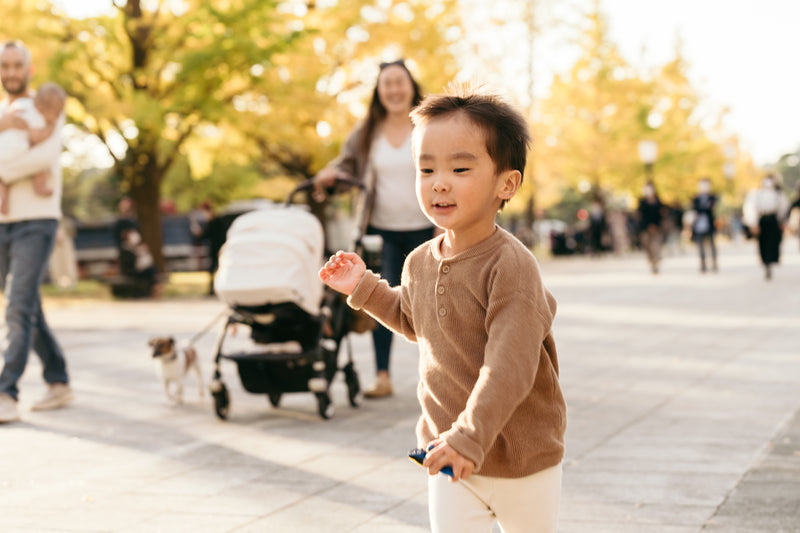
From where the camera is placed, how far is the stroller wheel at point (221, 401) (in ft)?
21.0

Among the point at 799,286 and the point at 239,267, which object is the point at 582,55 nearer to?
the point at 799,286

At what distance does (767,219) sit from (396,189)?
43.8 ft

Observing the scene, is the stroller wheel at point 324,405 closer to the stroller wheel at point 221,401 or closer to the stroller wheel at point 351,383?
the stroller wheel at point 351,383

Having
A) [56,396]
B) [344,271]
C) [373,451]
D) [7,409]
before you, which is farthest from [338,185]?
[344,271]

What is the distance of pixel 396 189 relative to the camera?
22.6 ft

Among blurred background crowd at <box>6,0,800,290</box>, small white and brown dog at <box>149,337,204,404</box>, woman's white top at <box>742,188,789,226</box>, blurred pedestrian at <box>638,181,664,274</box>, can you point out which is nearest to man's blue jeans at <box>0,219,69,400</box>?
small white and brown dog at <box>149,337,204,404</box>

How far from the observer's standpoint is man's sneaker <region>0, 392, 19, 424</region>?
6.48 m

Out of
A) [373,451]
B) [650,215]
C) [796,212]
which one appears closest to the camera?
[373,451]

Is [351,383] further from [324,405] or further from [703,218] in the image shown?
[703,218]

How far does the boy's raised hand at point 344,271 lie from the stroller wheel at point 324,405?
353 centimetres

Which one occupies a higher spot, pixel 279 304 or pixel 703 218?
pixel 279 304

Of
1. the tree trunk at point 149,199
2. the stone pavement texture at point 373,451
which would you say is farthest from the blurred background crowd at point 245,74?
the stone pavement texture at point 373,451

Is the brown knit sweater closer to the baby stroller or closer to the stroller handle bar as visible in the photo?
the baby stroller

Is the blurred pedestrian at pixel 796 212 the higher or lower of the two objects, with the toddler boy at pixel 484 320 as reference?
lower
